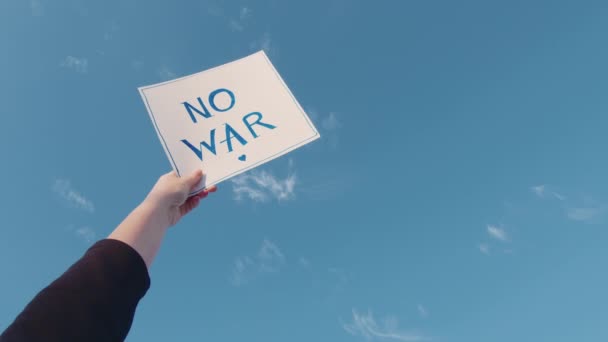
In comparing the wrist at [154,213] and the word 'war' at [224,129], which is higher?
the word 'war' at [224,129]

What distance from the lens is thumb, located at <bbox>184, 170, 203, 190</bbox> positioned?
3.23m

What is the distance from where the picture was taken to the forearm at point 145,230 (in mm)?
2031

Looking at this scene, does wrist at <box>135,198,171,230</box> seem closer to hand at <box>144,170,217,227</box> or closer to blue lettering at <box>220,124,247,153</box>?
hand at <box>144,170,217,227</box>

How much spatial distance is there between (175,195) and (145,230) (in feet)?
2.42

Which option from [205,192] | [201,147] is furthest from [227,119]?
[205,192]

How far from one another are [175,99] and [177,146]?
598mm

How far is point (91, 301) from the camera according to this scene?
156 centimetres

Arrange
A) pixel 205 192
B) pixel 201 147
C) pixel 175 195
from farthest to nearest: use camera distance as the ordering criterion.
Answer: pixel 201 147 → pixel 205 192 → pixel 175 195

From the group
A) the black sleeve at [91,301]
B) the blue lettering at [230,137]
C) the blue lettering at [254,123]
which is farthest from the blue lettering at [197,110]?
the black sleeve at [91,301]

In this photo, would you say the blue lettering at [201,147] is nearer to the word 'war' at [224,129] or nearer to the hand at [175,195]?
the word 'war' at [224,129]

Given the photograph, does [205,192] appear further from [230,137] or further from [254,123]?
[254,123]

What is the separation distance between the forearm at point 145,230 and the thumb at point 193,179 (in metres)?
0.65

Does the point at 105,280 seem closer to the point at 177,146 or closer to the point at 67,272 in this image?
the point at 67,272

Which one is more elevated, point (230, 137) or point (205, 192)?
point (230, 137)
